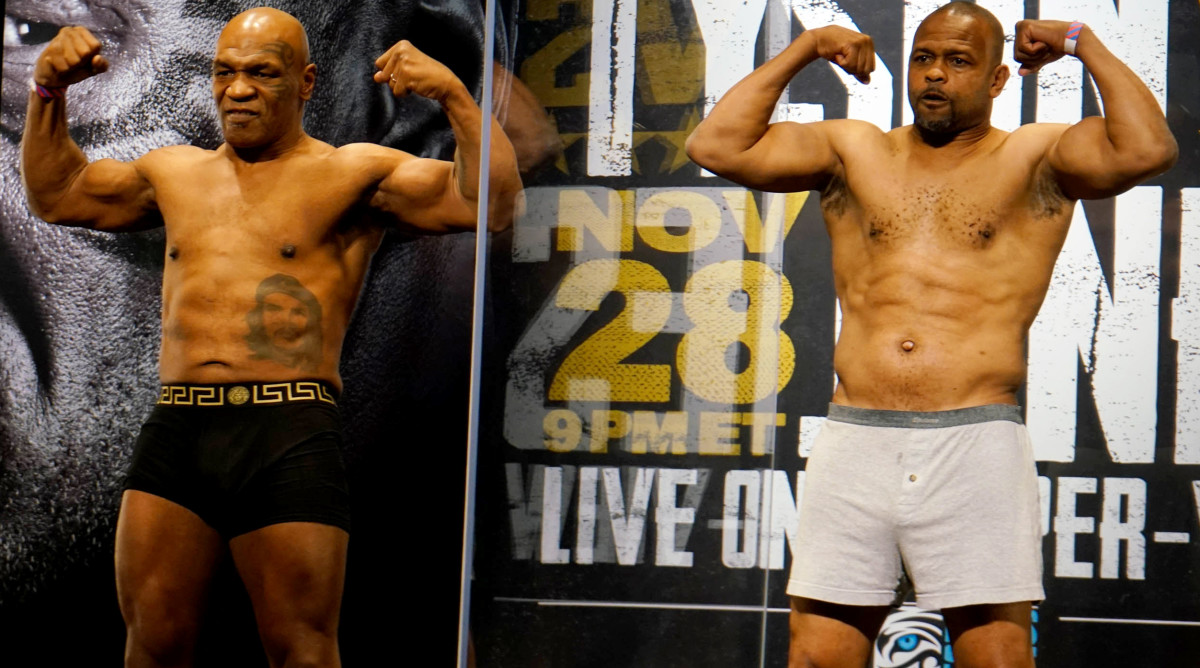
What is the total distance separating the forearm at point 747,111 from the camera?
184 cm

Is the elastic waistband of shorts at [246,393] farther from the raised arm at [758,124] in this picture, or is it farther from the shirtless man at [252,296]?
the raised arm at [758,124]

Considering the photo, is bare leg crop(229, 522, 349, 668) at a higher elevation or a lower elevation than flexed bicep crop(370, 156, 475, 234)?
lower

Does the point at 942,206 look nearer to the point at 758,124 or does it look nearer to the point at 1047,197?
the point at 1047,197

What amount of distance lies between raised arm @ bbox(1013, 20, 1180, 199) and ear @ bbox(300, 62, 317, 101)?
1335mm

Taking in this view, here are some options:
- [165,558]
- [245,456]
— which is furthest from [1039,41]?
[165,558]

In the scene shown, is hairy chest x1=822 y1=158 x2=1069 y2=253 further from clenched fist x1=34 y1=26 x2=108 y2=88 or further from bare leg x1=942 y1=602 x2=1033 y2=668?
clenched fist x1=34 y1=26 x2=108 y2=88

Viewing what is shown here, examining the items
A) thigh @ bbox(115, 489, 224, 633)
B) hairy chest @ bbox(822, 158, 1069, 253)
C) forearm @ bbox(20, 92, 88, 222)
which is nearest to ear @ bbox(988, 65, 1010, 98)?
hairy chest @ bbox(822, 158, 1069, 253)

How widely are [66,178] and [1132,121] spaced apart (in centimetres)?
194

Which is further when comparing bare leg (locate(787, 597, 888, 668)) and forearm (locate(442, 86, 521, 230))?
forearm (locate(442, 86, 521, 230))

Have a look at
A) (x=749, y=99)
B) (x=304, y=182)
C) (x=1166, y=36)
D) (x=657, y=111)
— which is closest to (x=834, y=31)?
A: (x=749, y=99)

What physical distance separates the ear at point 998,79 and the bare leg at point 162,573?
59.7 inches

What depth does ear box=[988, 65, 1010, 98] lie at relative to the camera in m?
1.85

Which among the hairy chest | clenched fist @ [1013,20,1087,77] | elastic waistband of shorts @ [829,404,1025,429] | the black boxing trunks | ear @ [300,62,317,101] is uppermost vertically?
ear @ [300,62,317,101]

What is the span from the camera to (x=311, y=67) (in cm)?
242
